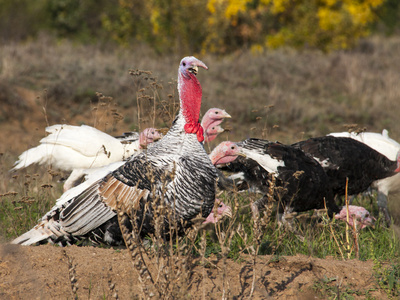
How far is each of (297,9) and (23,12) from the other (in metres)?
10.8

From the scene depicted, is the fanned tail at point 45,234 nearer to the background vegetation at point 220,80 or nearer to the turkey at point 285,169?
the background vegetation at point 220,80

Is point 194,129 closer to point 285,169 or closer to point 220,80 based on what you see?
point 285,169

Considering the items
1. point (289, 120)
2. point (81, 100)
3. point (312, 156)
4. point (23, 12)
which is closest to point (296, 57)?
point (289, 120)

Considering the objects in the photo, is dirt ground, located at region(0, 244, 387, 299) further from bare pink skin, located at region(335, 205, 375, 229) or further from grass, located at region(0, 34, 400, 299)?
grass, located at region(0, 34, 400, 299)

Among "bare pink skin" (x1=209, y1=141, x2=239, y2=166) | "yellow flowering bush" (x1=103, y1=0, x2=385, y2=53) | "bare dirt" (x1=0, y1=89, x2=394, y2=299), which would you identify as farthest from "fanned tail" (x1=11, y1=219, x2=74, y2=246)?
"yellow flowering bush" (x1=103, y1=0, x2=385, y2=53)

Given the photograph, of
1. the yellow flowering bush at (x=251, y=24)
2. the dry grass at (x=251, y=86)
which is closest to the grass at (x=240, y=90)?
the dry grass at (x=251, y=86)

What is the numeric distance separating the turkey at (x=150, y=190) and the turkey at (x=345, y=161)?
5.84ft

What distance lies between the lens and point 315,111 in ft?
34.8

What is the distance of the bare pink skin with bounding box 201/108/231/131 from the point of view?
17.4ft

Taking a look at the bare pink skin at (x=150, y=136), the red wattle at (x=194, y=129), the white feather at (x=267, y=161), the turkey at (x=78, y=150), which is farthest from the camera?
the turkey at (x=78, y=150)

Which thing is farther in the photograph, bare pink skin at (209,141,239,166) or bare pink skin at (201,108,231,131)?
bare pink skin at (201,108,231,131)

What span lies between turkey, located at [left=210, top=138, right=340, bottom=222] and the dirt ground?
1300 mm

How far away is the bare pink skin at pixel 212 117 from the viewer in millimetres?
5301

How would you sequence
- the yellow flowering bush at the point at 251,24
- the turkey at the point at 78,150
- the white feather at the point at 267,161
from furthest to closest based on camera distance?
the yellow flowering bush at the point at 251,24
the turkey at the point at 78,150
the white feather at the point at 267,161
